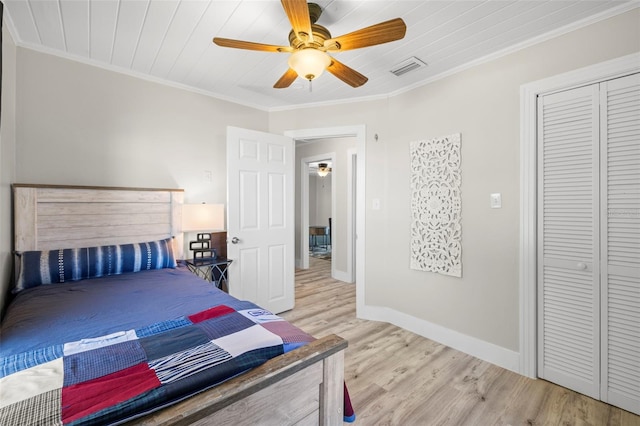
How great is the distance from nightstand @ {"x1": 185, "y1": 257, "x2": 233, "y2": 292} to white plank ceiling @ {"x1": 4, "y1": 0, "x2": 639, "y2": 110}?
72.1 inches

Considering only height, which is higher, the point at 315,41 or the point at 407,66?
the point at 407,66

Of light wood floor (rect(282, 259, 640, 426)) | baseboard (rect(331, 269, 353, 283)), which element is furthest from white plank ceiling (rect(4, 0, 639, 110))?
baseboard (rect(331, 269, 353, 283))

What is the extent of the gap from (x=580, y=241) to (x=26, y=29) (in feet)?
13.8

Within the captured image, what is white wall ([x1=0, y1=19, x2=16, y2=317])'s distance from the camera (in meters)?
1.97

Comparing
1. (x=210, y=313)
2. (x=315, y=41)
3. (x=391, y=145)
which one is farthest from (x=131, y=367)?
A: (x=391, y=145)

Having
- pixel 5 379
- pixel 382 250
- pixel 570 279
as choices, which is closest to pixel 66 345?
pixel 5 379

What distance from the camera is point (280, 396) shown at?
1080 millimetres

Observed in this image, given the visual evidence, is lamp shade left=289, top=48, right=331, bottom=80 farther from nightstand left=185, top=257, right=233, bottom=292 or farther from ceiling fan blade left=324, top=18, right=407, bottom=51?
nightstand left=185, top=257, right=233, bottom=292

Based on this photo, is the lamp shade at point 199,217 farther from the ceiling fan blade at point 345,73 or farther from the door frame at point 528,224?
the door frame at point 528,224

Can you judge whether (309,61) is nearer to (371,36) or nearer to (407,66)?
(371,36)

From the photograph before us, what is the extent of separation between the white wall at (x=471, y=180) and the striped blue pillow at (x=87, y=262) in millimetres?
2158

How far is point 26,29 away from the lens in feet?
6.98

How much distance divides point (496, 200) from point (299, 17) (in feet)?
6.61

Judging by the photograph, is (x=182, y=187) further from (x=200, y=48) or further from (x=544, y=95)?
(x=544, y=95)
